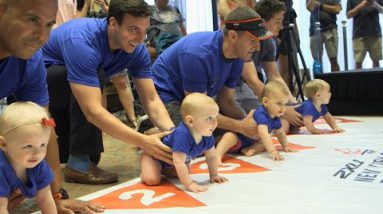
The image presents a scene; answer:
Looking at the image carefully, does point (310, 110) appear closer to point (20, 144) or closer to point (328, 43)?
point (20, 144)

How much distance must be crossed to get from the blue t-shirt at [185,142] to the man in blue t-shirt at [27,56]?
0.33 meters

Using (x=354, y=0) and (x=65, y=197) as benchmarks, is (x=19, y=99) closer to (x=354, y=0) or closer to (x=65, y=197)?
(x=65, y=197)

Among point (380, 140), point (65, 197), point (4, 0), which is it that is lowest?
point (380, 140)

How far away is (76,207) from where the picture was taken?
1461mm

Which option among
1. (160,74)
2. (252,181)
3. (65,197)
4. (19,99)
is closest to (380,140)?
(252,181)

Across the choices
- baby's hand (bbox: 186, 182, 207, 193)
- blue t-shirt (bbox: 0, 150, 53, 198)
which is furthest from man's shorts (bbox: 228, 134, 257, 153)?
blue t-shirt (bbox: 0, 150, 53, 198)

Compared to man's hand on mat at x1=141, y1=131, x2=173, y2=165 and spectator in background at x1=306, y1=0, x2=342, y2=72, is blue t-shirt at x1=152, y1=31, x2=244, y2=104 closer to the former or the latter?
man's hand on mat at x1=141, y1=131, x2=173, y2=165

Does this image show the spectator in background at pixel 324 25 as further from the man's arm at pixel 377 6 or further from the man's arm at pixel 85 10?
the man's arm at pixel 85 10

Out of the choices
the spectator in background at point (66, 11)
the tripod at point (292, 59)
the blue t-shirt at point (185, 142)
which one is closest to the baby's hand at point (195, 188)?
the blue t-shirt at point (185, 142)

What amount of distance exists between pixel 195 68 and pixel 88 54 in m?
0.50

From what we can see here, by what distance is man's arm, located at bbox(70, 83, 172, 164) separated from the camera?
1673 mm

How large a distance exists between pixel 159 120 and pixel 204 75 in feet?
0.95

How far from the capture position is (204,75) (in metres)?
2.05

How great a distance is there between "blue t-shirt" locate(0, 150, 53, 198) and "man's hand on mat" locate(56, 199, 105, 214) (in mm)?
202
